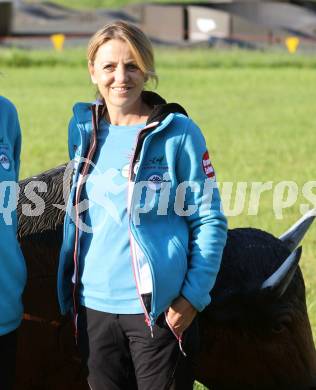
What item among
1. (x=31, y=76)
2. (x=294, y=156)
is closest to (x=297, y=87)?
(x=31, y=76)

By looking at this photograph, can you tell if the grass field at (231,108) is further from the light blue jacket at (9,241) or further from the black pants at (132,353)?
the black pants at (132,353)

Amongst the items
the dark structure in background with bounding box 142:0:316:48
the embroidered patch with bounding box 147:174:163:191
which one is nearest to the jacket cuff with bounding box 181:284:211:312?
the embroidered patch with bounding box 147:174:163:191

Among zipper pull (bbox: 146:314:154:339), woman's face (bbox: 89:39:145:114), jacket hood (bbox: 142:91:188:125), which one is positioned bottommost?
zipper pull (bbox: 146:314:154:339)

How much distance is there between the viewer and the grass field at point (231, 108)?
38.0 ft

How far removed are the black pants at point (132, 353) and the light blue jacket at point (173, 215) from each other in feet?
0.33

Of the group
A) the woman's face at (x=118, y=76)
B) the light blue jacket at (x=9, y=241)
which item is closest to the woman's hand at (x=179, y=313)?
the light blue jacket at (x=9, y=241)

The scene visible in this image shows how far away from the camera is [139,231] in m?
3.19

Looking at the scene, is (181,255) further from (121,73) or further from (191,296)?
(121,73)

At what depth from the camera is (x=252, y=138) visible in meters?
15.7

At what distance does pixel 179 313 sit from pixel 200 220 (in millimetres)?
352

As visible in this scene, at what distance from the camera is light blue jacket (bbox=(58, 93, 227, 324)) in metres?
3.19

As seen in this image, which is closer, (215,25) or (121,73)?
(121,73)

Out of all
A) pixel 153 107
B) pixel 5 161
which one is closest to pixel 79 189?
pixel 5 161

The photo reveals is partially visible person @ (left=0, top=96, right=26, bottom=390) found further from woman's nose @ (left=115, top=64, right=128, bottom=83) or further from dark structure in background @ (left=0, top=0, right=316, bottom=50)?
dark structure in background @ (left=0, top=0, right=316, bottom=50)
